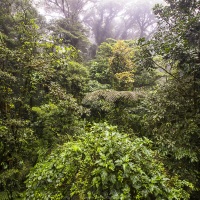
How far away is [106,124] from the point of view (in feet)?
8.26

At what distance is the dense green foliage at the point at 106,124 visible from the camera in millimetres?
1976

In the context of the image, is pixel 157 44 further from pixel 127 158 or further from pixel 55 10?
pixel 55 10

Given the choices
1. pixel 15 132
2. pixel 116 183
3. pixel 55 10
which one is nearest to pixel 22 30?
pixel 15 132

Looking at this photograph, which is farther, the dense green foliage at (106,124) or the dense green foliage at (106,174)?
the dense green foliage at (106,124)

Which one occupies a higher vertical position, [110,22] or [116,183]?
[110,22]

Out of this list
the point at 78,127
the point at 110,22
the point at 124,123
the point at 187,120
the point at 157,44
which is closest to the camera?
the point at 187,120

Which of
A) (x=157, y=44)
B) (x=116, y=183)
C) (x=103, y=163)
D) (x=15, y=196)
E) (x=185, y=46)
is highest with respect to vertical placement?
(x=157, y=44)

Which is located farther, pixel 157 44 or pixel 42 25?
pixel 42 25

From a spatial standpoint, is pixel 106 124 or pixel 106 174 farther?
pixel 106 124

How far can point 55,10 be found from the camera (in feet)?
39.8

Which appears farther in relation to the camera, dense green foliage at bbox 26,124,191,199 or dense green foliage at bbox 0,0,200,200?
dense green foliage at bbox 0,0,200,200

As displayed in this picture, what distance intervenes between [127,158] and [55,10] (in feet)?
42.6

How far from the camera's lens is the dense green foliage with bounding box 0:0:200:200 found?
77.8 inches

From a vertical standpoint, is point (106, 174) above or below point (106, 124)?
below
